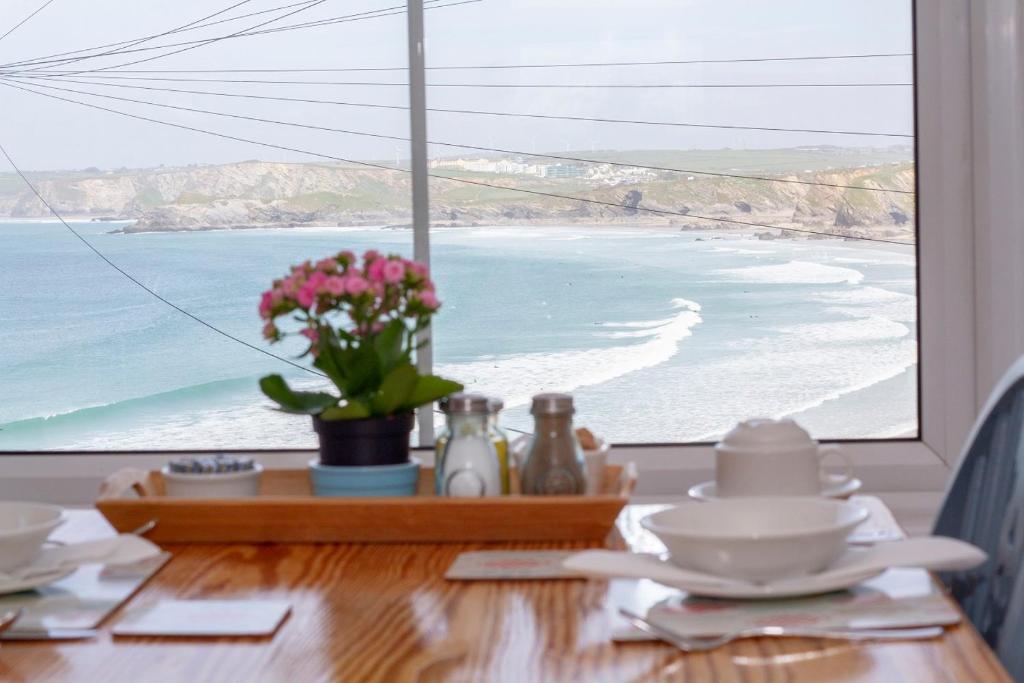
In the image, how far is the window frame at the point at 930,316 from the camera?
Result: 2.43m

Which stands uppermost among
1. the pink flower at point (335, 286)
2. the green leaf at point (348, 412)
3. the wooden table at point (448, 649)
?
the pink flower at point (335, 286)

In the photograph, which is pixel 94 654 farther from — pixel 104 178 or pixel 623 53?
pixel 104 178

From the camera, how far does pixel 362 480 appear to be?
5.05 feet

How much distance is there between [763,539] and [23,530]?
633mm

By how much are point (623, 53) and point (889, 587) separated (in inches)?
68.5

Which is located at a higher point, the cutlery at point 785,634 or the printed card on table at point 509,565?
the cutlery at point 785,634

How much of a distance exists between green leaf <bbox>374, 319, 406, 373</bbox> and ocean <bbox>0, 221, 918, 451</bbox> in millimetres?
1103

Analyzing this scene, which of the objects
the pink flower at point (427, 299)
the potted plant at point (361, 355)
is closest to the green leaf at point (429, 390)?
the potted plant at point (361, 355)

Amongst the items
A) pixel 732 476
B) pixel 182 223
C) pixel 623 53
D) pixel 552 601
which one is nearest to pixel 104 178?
pixel 182 223

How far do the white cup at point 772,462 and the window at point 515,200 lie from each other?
48.1 inches

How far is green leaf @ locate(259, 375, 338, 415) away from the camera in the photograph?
62.6 inches

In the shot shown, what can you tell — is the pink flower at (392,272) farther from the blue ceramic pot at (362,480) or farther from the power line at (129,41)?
the power line at (129,41)

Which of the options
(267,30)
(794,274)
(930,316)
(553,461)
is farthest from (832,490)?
(267,30)

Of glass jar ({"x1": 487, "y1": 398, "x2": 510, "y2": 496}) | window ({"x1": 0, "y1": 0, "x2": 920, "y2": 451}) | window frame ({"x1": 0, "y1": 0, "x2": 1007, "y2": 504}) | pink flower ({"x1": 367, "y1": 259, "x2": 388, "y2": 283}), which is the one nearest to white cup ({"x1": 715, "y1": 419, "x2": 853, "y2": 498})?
glass jar ({"x1": 487, "y1": 398, "x2": 510, "y2": 496})
